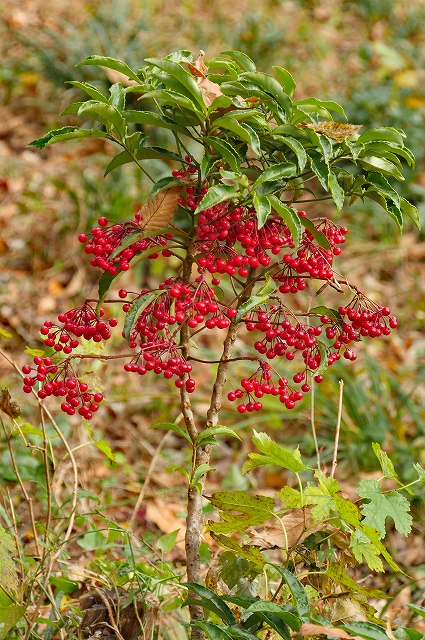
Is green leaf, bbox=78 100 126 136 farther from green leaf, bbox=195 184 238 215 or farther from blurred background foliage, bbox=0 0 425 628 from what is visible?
blurred background foliage, bbox=0 0 425 628

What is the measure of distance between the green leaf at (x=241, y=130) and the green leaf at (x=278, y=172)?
53mm

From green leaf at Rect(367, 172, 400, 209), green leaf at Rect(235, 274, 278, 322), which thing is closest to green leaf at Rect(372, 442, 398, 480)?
green leaf at Rect(235, 274, 278, 322)

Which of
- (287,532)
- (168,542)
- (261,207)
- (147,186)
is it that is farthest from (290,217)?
(147,186)

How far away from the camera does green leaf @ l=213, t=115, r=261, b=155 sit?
60.3 inches

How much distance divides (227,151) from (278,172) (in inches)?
4.4

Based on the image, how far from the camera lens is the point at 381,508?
1.66m

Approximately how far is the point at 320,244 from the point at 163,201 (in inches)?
14.6

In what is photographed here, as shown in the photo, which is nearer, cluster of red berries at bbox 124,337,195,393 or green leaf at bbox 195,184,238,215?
green leaf at bbox 195,184,238,215

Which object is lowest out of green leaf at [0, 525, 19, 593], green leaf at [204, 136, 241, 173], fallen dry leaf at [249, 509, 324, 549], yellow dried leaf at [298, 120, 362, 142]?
green leaf at [0, 525, 19, 593]

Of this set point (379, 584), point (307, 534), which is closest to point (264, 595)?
point (307, 534)

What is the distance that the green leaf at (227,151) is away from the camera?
1578 mm

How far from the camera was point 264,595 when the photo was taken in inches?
74.2

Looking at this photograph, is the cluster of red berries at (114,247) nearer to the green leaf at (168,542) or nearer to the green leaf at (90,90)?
the green leaf at (90,90)

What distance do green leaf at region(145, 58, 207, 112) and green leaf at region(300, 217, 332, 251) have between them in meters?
0.37
